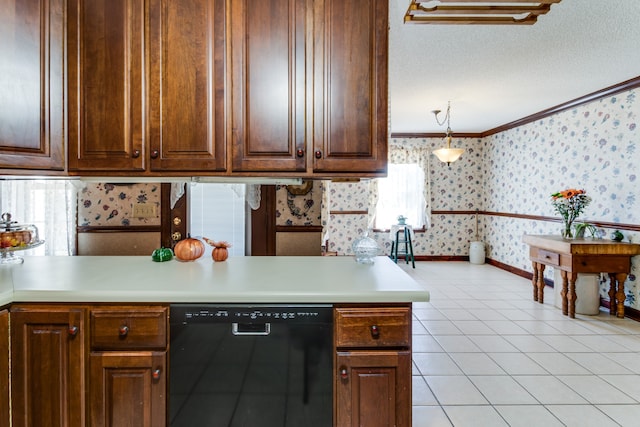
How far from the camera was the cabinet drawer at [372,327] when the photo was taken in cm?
147

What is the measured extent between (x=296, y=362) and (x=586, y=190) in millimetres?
4518

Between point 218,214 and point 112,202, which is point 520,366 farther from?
point 112,202

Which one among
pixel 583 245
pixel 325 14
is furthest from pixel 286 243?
pixel 583 245

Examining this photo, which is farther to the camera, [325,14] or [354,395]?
[325,14]

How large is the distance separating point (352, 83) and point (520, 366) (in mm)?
2458

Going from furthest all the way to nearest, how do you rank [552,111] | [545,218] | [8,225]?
1. [545,218]
2. [552,111]
3. [8,225]

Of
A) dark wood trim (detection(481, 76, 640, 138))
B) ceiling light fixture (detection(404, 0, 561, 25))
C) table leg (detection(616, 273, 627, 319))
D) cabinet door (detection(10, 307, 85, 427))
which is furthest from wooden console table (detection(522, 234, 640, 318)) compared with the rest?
cabinet door (detection(10, 307, 85, 427))

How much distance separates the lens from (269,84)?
178cm

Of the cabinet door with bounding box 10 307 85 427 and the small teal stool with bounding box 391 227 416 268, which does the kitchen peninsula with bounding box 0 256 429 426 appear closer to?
the cabinet door with bounding box 10 307 85 427

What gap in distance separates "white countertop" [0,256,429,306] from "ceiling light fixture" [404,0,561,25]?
1715 mm

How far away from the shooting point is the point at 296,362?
146 cm

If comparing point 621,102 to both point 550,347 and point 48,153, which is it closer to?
point 550,347

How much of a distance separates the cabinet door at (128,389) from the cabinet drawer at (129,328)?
35 mm

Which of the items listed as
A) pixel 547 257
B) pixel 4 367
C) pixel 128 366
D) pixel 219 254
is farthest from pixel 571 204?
pixel 4 367
